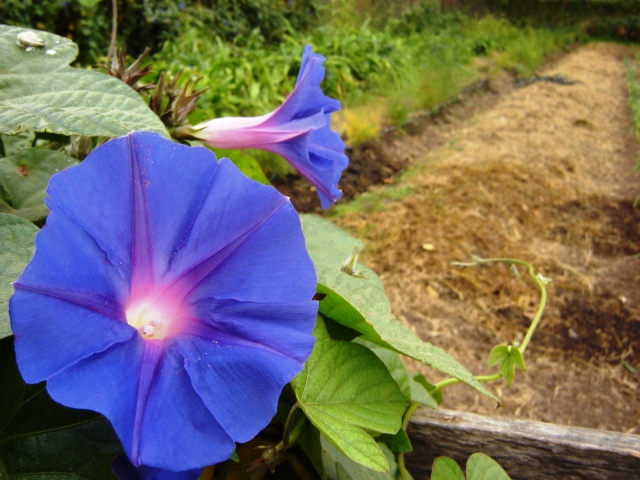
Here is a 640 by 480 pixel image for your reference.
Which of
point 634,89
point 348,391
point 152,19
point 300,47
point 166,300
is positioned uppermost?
point 166,300

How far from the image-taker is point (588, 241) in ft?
10.2

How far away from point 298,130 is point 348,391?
0.26 metres

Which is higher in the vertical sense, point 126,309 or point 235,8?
point 126,309

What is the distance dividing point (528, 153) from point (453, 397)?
2.53 metres

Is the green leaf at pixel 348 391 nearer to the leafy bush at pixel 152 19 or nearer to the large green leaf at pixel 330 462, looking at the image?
the large green leaf at pixel 330 462

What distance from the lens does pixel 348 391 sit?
0.52 metres

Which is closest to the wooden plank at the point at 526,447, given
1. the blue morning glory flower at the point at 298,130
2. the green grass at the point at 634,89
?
the blue morning glory flower at the point at 298,130

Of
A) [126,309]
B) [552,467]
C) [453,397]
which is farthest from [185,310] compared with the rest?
[453,397]

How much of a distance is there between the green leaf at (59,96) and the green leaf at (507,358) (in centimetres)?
54

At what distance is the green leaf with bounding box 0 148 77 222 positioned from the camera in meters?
0.55

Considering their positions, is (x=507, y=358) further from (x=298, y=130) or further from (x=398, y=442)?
(x=298, y=130)

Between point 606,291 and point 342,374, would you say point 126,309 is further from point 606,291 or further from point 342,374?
point 606,291

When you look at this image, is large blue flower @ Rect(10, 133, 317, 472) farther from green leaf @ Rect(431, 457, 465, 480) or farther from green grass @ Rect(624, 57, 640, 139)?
green grass @ Rect(624, 57, 640, 139)

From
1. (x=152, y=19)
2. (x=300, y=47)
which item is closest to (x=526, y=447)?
(x=152, y=19)
